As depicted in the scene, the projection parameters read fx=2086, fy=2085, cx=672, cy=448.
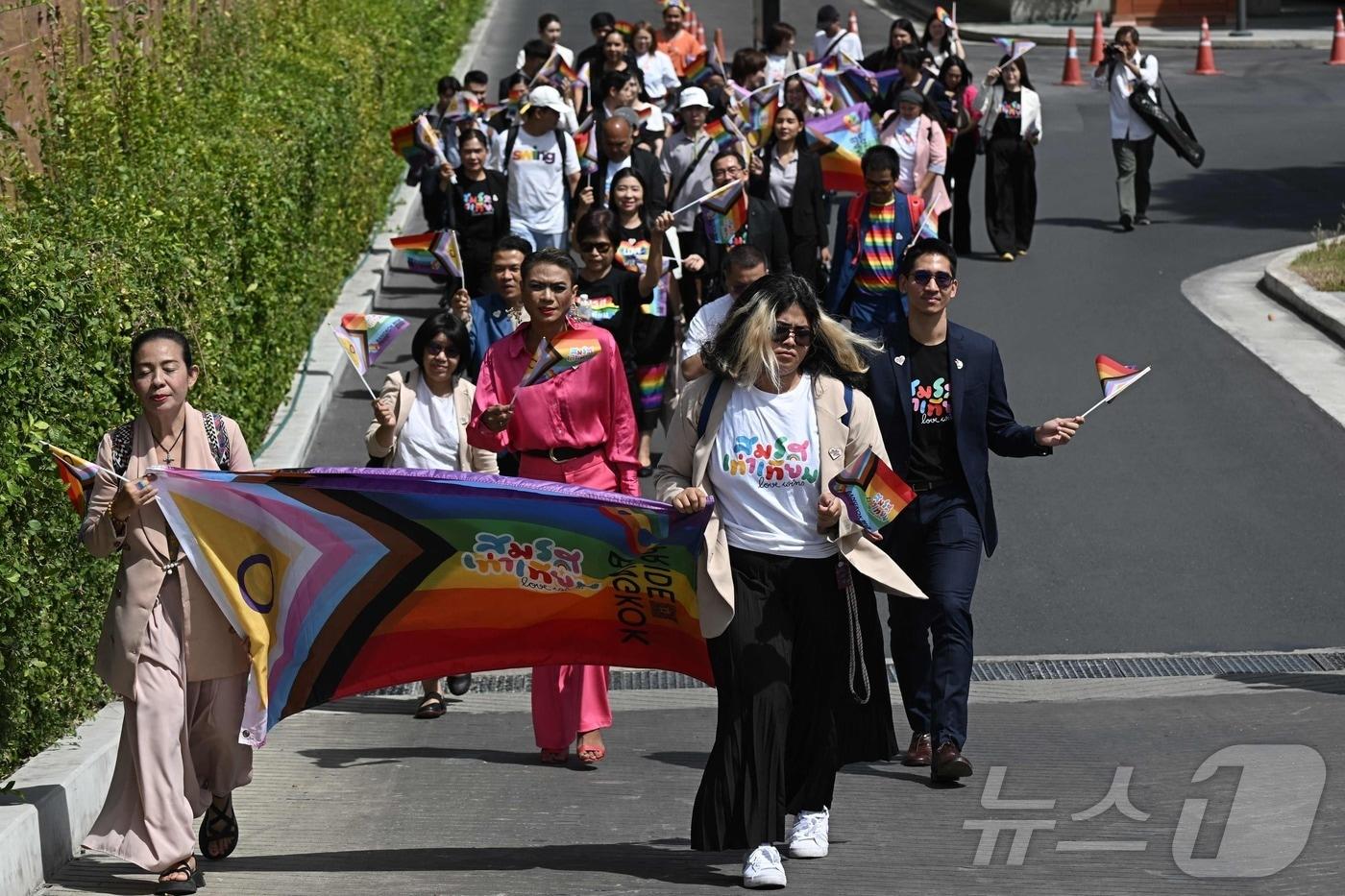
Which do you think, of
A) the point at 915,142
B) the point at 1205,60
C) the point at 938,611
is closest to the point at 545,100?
the point at 915,142

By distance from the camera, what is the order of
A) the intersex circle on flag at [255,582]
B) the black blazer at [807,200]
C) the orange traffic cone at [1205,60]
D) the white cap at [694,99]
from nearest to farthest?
1. the intersex circle on flag at [255,582]
2. the black blazer at [807,200]
3. the white cap at [694,99]
4. the orange traffic cone at [1205,60]

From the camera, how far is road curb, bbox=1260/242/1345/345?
16.0 metres

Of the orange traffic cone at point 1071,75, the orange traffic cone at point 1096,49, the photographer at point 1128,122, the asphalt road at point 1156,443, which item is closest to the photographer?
the asphalt road at point 1156,443

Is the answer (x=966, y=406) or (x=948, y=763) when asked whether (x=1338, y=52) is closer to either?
(x=966, y=406)

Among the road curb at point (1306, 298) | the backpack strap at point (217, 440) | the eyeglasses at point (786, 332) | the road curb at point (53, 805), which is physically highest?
the eyeglasses at point (786, 332)

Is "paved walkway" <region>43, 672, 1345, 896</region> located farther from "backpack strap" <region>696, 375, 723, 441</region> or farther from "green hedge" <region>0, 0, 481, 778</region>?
"backpack strap" <region>696, 375, 723, 441</region>

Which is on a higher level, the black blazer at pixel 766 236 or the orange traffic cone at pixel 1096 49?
the black blazer at pixel 766 236

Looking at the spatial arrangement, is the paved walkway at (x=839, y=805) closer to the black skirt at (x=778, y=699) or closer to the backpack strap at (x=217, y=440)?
the black skirt at (x=778, y=699)

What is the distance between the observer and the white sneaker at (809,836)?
22.3 ft

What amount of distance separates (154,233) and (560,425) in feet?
8.82

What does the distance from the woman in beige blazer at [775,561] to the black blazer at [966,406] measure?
1.01 metres

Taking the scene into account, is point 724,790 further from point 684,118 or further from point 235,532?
point 684,118

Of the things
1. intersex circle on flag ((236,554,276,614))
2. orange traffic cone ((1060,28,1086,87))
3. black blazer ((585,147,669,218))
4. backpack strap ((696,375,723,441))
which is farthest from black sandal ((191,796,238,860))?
orange traffic cone ((1060,28,1086,87))

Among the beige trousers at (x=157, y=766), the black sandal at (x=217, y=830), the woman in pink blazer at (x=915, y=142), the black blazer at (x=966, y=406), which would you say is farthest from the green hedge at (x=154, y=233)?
the woman in pink blazer at (x=915, y=142)
